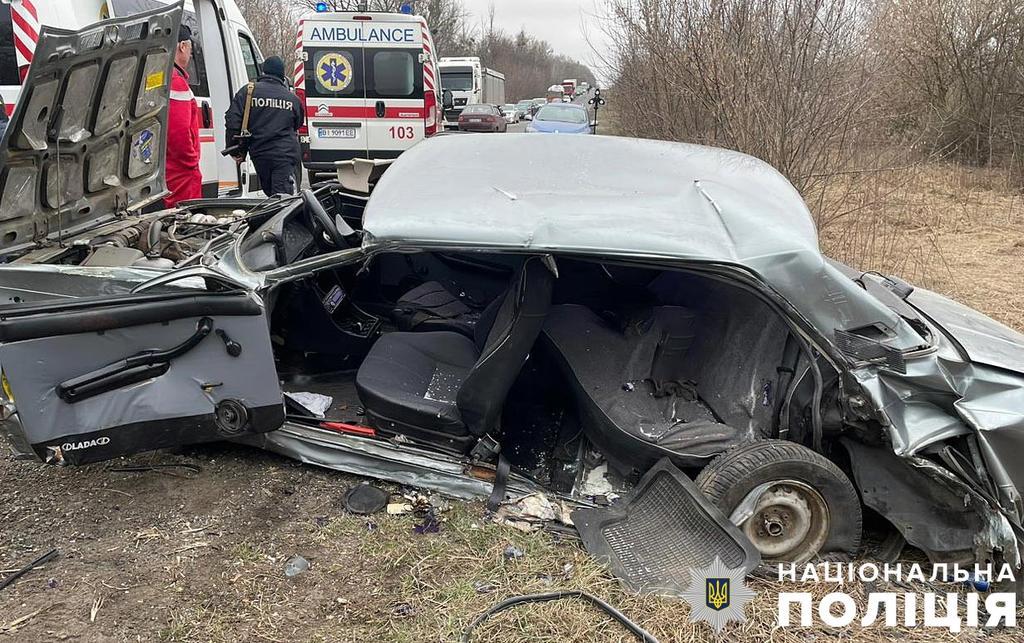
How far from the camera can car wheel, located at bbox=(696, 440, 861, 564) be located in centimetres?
250

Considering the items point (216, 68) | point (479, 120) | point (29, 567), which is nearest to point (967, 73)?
point (216, 68)

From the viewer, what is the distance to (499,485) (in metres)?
2.82

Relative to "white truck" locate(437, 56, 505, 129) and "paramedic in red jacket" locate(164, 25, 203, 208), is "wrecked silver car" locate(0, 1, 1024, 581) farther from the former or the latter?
"white truck" locate(437, 56, 505, 129)

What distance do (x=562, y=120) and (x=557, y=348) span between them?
598 inches

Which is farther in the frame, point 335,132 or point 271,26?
point 271,26

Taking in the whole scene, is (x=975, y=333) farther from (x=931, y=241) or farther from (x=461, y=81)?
(x=461, y=81)

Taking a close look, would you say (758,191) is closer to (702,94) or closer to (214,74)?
(702,94)

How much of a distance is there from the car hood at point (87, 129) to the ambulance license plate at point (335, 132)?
650 centimetres

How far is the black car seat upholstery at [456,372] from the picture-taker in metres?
2.63

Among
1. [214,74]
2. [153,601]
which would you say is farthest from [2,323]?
[214,74]

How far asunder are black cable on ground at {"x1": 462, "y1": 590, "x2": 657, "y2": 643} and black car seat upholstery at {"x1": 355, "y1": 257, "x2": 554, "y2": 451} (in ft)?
2.25

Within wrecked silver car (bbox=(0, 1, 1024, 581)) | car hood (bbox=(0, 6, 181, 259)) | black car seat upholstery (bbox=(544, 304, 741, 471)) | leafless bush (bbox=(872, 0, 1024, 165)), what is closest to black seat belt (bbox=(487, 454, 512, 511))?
wrecked silver car (bbox=(0, 1, 1024, 581))

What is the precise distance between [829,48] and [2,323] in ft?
21.0

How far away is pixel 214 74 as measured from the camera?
286 inches
